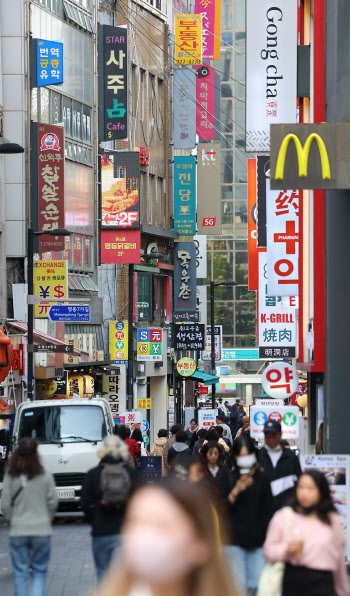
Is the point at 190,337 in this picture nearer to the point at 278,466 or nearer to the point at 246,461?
the point at 278,466

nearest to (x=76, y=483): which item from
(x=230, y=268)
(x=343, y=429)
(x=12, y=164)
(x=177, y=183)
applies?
(x=343, y=429)

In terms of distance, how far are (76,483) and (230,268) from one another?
71.5 metres

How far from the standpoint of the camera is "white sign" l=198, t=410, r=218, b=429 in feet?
116

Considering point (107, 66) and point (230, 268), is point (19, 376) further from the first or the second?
point (230, 268)

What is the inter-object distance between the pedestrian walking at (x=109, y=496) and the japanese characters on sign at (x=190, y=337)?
132ft

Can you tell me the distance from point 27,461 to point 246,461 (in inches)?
76.9

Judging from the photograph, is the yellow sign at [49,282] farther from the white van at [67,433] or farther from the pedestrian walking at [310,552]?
the pedestrian walking at [310,552]

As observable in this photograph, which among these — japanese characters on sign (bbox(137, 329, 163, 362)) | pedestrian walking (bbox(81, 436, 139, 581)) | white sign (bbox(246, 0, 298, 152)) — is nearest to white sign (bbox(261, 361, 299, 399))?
white sign (bbox(246, 0, 298, 152))

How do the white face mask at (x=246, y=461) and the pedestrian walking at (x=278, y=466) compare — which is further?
the pedestrian walking at (x=278, y=466)

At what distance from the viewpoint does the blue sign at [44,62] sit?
38812 mm

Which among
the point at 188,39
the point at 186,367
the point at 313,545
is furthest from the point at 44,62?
the point at 313,545

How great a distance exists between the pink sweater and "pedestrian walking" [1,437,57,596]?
A: 11.6 ft

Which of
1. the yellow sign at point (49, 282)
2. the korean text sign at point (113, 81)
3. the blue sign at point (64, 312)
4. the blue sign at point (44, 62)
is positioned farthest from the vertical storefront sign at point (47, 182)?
the korean text sign at point (113, 81)

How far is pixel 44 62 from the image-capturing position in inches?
1542
